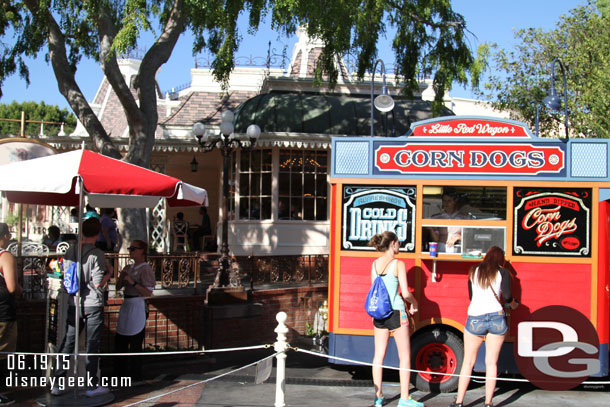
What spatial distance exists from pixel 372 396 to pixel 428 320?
1.09 metres

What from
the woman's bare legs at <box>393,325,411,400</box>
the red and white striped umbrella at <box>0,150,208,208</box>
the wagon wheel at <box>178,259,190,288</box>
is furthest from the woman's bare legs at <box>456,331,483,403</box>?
the wagon wheel at <box>178,259,190,288</box>

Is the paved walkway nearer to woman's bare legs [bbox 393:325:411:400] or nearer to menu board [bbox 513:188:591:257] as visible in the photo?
woman's bare legs [bbox 393:325:411:400]

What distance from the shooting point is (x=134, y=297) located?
746 centimetres

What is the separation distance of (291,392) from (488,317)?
8.19 feet

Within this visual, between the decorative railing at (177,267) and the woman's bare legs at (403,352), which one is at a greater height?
the decorative railing at (177,267)

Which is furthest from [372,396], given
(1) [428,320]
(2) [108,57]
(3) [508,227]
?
(2) [108,57]

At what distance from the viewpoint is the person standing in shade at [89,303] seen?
6.65 m

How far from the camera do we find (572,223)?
718 cm

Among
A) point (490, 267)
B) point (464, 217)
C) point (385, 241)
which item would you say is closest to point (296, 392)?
point (385, 241)

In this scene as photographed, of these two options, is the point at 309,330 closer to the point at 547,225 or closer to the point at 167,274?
the point at 167,274

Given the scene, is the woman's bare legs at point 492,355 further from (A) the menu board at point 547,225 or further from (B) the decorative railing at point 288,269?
(B) the decorative railing at point 288,269

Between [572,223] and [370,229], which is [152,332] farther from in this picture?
[572,223]

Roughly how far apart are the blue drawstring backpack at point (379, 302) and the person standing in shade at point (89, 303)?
9.42 feet

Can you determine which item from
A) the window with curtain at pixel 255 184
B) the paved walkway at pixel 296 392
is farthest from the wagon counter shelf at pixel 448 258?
the window with curtain at pixel 255 184
